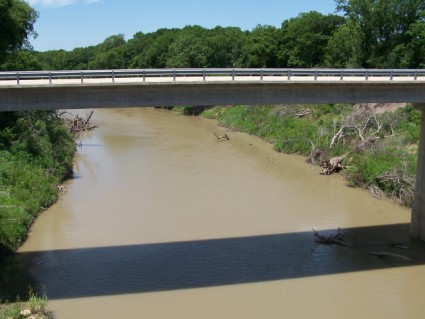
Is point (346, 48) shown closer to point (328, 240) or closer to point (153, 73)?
point (328, 240)

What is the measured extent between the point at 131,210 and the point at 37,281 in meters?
8.98

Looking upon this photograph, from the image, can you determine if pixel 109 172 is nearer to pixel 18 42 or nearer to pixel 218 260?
pixel 18 42

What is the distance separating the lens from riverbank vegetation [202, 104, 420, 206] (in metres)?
30.8

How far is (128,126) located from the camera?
209ft

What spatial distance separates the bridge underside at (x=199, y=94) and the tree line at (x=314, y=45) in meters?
18.3

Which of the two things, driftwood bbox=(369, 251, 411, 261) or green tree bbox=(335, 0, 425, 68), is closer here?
driftwood bbox=(369, 251, 411, 261)

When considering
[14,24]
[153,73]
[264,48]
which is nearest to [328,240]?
[153,73]

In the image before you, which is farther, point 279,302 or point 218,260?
point 218,260

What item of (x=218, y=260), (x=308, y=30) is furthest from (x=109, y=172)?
(x=308, y=30)

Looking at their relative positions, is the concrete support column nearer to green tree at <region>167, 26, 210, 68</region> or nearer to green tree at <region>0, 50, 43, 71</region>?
green tree at <region>0, 50, 43, 71</region>

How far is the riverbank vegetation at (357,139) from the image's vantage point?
30.8 meters

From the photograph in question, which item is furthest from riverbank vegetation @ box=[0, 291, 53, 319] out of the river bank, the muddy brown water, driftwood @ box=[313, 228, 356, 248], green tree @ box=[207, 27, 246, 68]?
green tree @ box=[207, 27, 246, 68]

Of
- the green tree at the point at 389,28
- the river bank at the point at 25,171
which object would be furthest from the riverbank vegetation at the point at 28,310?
the green tree at the point at 389,28

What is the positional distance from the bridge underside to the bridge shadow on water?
6772 mm
